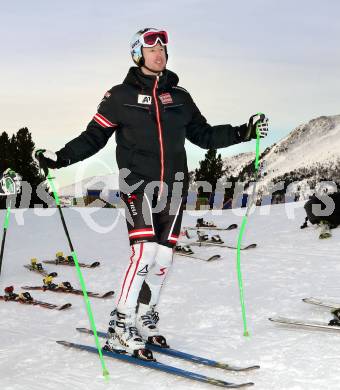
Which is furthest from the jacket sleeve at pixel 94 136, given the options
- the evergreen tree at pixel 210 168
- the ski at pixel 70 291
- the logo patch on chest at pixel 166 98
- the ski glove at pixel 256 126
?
the evergreen tree at pixel 210 168

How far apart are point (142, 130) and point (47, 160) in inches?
30.6

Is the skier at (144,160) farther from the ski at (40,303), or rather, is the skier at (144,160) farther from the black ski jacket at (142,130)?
the ski at (40,303)

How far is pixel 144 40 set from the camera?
15.1 ft

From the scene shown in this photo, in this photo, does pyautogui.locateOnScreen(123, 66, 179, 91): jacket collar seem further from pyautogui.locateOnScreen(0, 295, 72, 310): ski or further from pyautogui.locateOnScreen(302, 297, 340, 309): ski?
pyautogui.locateOnScreen(0, 295, 72, 310): ski

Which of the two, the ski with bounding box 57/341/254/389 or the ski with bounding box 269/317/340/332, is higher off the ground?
the ski with bounding box 269/317/340/332

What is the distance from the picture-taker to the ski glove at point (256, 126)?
4727 millimetres

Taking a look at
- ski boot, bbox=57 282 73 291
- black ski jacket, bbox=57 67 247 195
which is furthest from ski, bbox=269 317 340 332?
ski boot, bbox=57 282 73 291

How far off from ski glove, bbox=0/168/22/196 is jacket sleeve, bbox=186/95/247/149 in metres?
1.57

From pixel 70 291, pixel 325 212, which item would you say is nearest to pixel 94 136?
pixel 70 291

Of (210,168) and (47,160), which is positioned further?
(210,168)

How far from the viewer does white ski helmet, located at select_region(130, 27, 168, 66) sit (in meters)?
4.60

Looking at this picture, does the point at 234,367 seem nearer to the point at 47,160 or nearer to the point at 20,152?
the point at 47,160

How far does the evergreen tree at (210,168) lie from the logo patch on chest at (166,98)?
42.5 meters

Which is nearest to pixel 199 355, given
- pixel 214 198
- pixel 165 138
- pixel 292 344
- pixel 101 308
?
pixel 292 344
